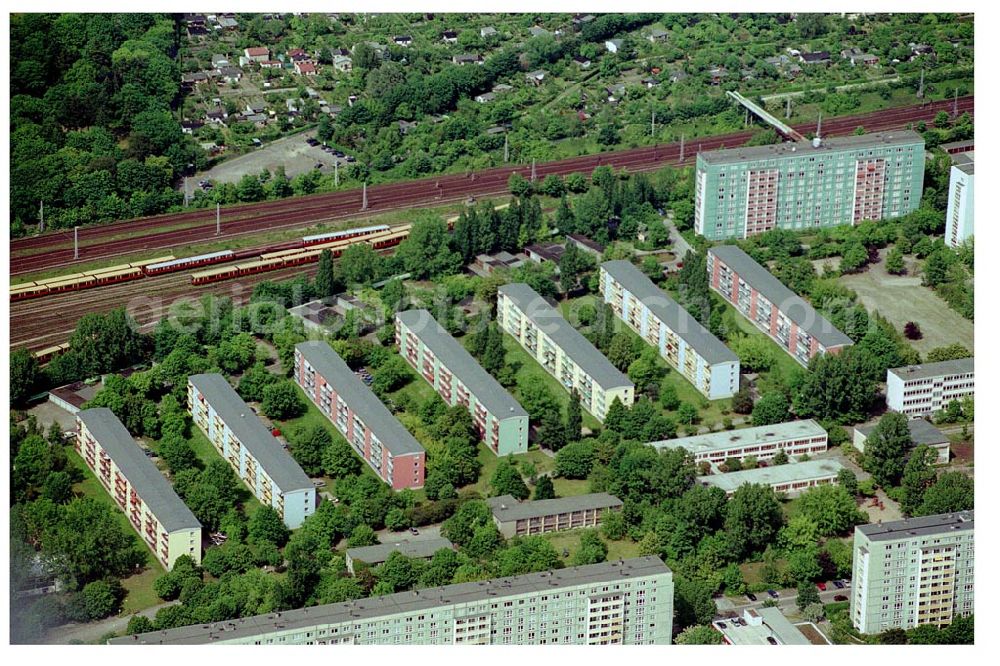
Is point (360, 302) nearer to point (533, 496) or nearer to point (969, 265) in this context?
point (533, 496)

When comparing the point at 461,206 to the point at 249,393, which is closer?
the point at 249,393

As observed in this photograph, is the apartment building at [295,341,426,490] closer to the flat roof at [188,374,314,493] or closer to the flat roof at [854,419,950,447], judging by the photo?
the flat roof at [188,374,314,493]

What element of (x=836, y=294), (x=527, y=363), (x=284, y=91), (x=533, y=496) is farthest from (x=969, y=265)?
(x=284, y=91)

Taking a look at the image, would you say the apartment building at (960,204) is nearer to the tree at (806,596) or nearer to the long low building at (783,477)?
the long low building at (783,477)

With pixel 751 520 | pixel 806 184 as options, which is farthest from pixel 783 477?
pixel 806 184

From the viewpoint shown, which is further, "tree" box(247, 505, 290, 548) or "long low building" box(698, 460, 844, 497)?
"long low building" box(698, 460, 844, 497)

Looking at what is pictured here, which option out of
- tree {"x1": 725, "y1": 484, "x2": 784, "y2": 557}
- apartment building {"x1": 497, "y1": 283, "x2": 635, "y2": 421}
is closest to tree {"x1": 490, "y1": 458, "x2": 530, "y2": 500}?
apartment building {"x1": 497, "y1": 283, "x2": 635, "y2": 421}

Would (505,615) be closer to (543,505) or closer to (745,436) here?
(543,505)
